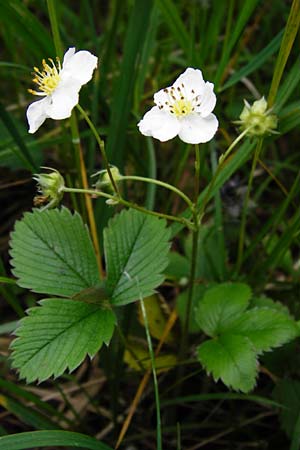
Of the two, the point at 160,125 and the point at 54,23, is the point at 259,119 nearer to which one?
the point at 160,125

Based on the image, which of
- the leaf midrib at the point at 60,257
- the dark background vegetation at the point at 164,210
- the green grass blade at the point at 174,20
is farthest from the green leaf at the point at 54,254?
the green grass blade at the point at 174,20

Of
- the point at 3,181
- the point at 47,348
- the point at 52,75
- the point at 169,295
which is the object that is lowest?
the point at 169,295

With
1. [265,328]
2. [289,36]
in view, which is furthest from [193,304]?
[289,36]

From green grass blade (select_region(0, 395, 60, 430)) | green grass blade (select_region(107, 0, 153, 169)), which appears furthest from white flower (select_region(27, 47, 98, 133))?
green grass blade (select_region(0, 395, 60, 430))

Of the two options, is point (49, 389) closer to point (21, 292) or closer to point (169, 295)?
point (21, 292)

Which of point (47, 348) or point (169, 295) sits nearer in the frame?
point (47, 348)

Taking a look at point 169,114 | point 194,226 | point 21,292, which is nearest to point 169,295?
point 21,292
